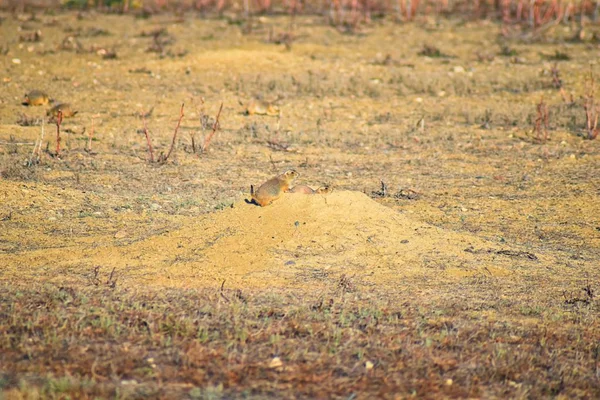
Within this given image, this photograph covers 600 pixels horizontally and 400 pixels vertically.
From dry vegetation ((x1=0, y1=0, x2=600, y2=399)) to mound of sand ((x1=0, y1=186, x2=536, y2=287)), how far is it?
2cm

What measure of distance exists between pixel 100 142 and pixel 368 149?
2721 mm

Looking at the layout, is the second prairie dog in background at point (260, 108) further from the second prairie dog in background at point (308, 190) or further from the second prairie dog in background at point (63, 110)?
the second prairie dog in background at point (308, 190)

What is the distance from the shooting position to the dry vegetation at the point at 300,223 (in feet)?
12.5

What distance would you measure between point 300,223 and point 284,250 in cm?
25

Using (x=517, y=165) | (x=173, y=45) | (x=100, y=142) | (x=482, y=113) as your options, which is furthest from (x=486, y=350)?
(x=173, y=45)

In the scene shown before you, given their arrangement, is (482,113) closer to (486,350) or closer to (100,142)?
(100,142)

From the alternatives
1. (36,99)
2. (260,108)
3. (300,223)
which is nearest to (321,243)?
(300,223)

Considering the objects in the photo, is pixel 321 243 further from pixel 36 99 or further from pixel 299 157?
pixel 36 99

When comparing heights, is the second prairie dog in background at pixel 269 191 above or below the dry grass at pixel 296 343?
above

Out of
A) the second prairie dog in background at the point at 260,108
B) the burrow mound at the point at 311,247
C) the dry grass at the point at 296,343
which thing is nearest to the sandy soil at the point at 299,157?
the burrow mound at the point at 311,247

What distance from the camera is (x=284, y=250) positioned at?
5.45m

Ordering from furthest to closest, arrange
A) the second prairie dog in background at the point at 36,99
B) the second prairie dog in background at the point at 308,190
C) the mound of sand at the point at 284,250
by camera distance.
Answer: the second prairie dog in background at the point at 36,99 < the second prairie dog in background at the point at 308,190 < the mound of sand at the point at 284,250

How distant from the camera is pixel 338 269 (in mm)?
5277

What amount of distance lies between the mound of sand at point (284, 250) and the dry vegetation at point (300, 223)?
0.05 ft
